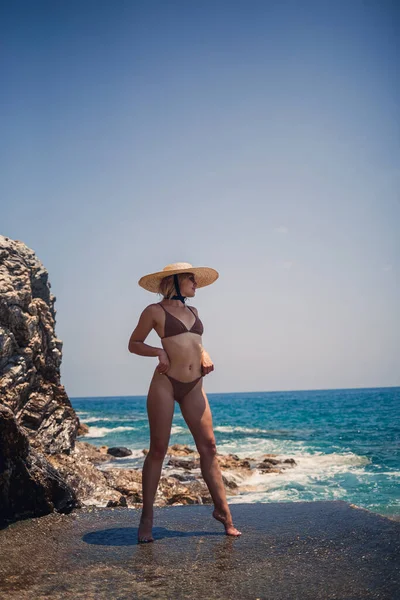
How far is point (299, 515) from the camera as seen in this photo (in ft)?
18.0

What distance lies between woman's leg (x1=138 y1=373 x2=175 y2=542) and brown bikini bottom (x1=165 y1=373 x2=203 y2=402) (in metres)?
0.07

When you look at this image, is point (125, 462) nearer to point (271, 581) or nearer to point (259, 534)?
point (259, 534)

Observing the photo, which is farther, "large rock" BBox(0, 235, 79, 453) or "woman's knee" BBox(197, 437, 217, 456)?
"large rock" BBox(0, 235, 79, 453)

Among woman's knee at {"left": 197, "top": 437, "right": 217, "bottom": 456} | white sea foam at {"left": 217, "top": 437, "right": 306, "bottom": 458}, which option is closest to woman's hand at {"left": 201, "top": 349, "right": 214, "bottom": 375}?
woman's knee at {"left": 197, "top": 437, "right": 217, "bottom": 456}

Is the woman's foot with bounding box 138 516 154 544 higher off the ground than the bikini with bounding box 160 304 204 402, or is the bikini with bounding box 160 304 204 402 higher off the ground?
the bikini with bounding box 160 304 204 402

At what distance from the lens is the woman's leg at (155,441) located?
4.56 meters

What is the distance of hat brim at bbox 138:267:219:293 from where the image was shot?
491 cm

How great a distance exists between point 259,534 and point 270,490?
10473 mm

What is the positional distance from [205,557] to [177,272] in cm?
239

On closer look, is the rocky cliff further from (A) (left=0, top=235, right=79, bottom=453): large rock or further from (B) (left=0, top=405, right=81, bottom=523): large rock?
(B) (left=0, top=405, right=81, bottom=523): large rock

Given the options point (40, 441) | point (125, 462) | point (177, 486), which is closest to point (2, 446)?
point (40, 441)

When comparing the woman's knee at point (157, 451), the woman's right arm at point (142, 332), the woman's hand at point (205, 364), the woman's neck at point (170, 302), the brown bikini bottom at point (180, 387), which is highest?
the woman's neck at point (170, 302)

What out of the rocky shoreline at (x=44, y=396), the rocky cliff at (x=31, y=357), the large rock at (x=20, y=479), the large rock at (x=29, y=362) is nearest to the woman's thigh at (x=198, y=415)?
the large rock at (x=20, y=479)

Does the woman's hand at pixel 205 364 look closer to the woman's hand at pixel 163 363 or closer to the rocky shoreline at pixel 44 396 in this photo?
the woman's hand at pixel 163 363
